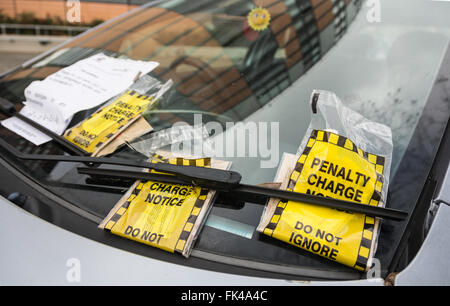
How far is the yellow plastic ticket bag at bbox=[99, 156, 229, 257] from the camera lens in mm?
940

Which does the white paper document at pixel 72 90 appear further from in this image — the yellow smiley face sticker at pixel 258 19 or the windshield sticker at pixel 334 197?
the windshield sticker at pixel 334 197

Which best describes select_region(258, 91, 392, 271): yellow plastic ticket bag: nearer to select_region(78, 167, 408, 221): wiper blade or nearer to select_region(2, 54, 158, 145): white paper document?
select_region(78, 167, 408, 221): wiper blade

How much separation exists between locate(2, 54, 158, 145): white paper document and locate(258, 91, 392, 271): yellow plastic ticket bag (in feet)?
2.39

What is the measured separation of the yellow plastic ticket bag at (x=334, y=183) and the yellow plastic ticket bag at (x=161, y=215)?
171 millimetres

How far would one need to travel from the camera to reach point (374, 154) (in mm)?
1025

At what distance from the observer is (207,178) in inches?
38.4

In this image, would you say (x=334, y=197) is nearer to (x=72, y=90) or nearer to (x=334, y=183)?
(x=334, y=183)

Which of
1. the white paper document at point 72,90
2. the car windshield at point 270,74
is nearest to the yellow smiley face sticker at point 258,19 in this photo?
the car windshield at point 270,74

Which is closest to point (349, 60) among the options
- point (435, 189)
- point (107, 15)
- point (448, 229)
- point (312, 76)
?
point (312, 76)

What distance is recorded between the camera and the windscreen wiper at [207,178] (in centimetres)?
91

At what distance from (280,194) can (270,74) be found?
653 mm

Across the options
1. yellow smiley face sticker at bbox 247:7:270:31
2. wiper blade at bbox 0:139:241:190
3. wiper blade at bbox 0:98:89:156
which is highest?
yellow smiley face sticker at bbox 247:7:270:31

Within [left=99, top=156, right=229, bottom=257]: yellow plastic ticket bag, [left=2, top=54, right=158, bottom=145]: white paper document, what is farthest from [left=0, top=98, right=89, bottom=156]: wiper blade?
[left=99, top=156, right=229, bottom=257]: yellow plastic ticket bag

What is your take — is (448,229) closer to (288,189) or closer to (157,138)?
(288,189)
